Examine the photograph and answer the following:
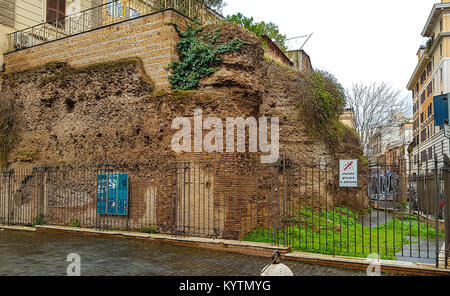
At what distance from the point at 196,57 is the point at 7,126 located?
833 cm

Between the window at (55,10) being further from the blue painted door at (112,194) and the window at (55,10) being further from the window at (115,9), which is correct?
the blue painted door at (112,194)

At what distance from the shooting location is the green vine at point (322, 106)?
14.0m

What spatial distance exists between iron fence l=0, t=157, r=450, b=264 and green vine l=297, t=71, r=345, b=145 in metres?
2.28

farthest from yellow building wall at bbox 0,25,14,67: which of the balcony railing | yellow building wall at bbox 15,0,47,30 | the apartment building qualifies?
the apartment building

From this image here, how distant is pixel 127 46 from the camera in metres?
12.4

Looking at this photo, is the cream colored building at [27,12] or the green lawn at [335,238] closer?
the green lawn at [335,238]

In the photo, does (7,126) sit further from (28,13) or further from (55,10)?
(55,10)

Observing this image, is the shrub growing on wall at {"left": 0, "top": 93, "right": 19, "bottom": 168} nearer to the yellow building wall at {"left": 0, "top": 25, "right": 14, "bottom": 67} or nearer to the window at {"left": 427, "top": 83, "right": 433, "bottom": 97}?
the yellow building wall at {"left": 0, "top": 25, "right": 14, "bottom": 67}

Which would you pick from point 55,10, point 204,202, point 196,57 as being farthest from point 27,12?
point 204,202

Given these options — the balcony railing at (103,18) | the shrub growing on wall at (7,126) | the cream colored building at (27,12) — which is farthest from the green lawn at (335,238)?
the cream colored building at (27,12)

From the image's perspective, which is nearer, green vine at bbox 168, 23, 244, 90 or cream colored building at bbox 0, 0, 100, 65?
green vine at bbox 168, 23, 244, 90

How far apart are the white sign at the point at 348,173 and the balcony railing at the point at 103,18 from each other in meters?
6.68

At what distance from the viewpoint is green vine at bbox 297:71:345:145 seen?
1398 cm

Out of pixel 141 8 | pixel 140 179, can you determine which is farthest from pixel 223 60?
pixel 141 8
